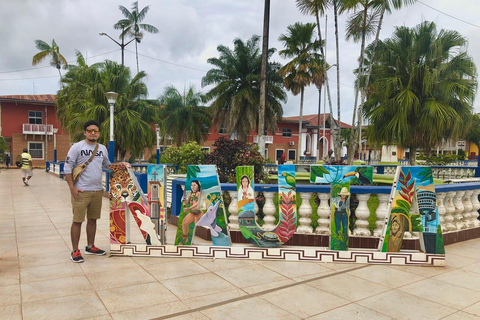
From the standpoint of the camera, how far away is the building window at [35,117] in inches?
1457

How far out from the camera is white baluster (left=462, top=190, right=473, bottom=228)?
595cm

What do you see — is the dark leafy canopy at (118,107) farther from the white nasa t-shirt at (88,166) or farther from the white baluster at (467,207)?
the white baluster at (467,207)

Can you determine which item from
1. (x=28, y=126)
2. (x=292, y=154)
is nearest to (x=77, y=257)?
(x=28, y=126)

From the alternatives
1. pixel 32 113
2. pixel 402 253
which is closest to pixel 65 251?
pixel 402 253

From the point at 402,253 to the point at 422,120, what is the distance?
13.3 meters

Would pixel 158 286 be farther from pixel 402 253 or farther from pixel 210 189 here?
pixel 402 253

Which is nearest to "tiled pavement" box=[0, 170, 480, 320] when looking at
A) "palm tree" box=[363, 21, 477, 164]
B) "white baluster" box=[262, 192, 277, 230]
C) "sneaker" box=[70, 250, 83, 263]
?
"sneaker" box=[70, 250, 83, 263]

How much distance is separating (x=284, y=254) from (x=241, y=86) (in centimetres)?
2644

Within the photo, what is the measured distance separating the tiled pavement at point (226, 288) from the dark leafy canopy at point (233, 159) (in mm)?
3810

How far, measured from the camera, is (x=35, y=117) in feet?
122

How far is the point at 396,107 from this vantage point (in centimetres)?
1656

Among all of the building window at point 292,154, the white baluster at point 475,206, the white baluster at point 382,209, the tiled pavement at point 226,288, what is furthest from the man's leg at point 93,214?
the building window at point 292,154

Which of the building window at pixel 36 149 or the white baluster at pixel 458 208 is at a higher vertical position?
the building window at pixel 36 149

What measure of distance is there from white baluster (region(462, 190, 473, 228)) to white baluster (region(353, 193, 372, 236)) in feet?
6.56
